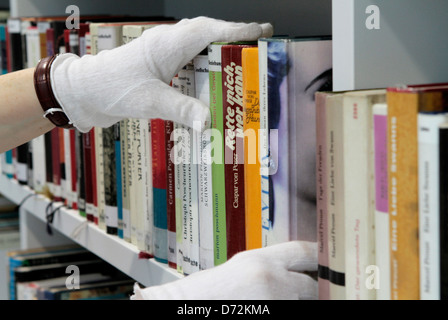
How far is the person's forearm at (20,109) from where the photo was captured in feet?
3.44

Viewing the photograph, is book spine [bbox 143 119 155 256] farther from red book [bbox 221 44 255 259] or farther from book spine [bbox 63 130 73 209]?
book spine [bbox 63 130 73 209]

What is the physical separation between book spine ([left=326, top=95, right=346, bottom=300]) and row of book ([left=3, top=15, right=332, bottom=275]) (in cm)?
9

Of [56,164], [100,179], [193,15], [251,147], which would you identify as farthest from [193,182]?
[193,15]

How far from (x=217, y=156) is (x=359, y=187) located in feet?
0.94

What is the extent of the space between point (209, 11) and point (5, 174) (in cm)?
69

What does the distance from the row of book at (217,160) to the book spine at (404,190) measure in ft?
0.55

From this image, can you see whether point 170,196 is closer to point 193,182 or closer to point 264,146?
point 193,182

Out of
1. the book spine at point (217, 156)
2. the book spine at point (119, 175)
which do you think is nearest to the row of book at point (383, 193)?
the book spine at point (217, 156)

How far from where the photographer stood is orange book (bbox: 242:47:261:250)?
2.73ft

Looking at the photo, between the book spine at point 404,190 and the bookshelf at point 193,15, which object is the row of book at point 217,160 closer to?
the bookshelf at point 193,15

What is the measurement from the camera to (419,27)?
2.48 feet
